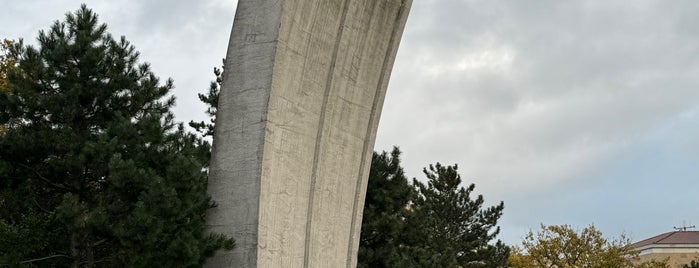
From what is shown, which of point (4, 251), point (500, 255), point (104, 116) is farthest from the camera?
point (500, 255)

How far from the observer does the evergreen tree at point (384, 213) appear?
1608cm

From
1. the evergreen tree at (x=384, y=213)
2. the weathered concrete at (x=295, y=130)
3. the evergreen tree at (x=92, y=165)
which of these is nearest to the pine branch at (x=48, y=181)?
the evergreen tree at (x=92, y=165)

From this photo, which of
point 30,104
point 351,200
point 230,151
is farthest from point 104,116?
point 351,200

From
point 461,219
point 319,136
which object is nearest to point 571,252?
point 461,219

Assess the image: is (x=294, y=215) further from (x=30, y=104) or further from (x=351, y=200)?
(x=30, y=104)

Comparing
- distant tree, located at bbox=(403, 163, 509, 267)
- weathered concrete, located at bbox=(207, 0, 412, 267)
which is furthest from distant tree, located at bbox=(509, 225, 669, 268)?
weathered concrete, located at bbox=(207, 0, 412, 267)

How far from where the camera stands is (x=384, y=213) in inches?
632

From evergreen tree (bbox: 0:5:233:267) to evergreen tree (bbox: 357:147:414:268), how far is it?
6095 millimetres

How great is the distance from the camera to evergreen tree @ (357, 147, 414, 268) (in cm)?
1608

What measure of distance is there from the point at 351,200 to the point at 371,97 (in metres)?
1.53

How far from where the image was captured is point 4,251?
9.59 m

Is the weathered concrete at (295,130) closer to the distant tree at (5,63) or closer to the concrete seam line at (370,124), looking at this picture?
the concrete seam line at (370,124)

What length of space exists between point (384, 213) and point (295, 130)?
5.38 meters

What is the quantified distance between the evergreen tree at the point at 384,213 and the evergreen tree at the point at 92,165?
6.10m
